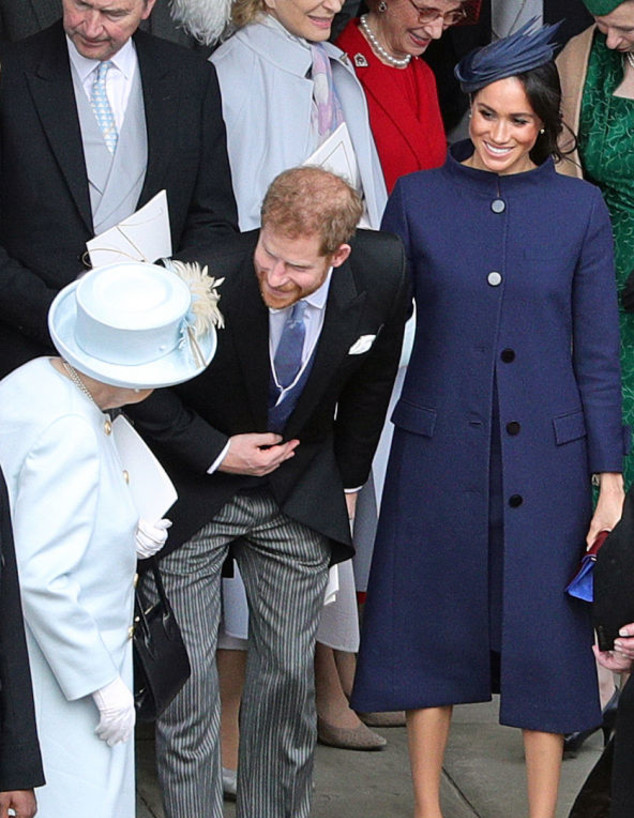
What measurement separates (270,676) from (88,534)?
1.01 metres

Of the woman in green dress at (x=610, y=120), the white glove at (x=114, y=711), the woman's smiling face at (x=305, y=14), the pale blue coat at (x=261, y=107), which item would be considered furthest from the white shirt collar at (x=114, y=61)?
the white glove at (x=114, y=711)

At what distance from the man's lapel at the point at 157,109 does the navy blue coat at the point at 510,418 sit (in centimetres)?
A: 53

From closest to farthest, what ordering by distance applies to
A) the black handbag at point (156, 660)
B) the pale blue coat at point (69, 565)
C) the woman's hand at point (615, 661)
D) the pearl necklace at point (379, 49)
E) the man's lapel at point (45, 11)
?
the pale blue coat at point (69, 565)
the woman's hand at point (615, 661)
the black handbag at point (156, 660)
the man's lapel at point (45, 11)
the pearl necklace at point (379, 49)

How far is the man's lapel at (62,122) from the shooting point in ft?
14.2

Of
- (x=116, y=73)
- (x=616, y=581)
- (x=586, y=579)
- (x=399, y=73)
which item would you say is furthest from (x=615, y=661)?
(x=399, y=73)

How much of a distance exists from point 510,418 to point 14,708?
164cm

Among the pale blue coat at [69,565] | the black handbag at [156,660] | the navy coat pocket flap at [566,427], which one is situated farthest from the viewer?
the navy coat pocket flap at [566,427]

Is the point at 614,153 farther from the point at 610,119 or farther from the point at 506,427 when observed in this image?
the point at 506,427

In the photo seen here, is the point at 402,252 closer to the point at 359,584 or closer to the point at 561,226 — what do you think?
the point at 561,226

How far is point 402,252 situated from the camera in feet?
13.9

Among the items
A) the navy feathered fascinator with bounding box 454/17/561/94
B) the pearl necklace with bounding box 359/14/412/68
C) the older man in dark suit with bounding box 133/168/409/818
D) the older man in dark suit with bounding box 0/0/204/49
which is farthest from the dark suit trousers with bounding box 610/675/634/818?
the older man in dark suit with bounding box 0/0/204/49

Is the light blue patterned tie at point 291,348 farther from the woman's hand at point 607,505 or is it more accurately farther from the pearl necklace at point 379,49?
the pearl necklace at point 379,49

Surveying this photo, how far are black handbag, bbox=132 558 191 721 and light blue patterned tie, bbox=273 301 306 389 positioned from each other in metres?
0.56

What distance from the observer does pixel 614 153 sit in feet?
16.6
